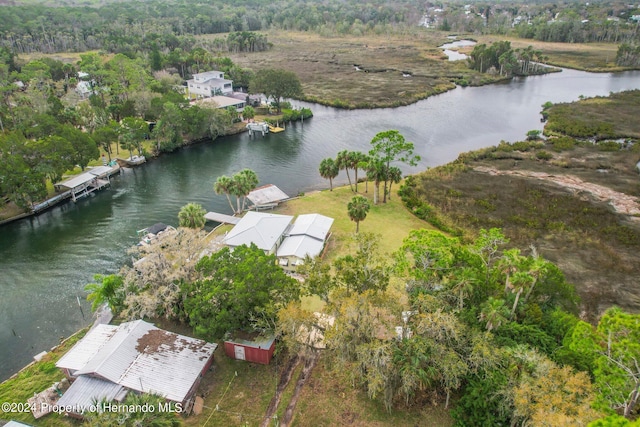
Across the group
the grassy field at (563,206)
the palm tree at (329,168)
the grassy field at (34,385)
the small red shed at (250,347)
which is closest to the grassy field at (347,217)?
the palm tree at (329,168)

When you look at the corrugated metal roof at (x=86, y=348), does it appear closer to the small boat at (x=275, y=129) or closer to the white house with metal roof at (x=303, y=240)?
the white house with metal roof at (x=303, y=240)

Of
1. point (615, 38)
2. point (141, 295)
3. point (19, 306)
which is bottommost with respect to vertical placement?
point (19, 306)

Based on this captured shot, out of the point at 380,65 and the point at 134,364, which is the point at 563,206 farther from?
the point at 380,65

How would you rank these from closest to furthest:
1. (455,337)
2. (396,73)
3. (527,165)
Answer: (455,337) < (527,165) < (396,73)

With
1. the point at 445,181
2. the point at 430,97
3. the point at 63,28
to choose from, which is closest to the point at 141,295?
the point at 445,181

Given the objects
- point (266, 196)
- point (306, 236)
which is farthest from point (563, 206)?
point (266, 196)

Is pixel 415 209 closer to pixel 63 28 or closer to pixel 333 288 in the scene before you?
pixel 333 288

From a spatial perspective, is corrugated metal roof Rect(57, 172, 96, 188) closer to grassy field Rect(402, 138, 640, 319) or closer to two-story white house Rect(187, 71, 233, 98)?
two-story white house Rect(187, 71, 233, 98)
